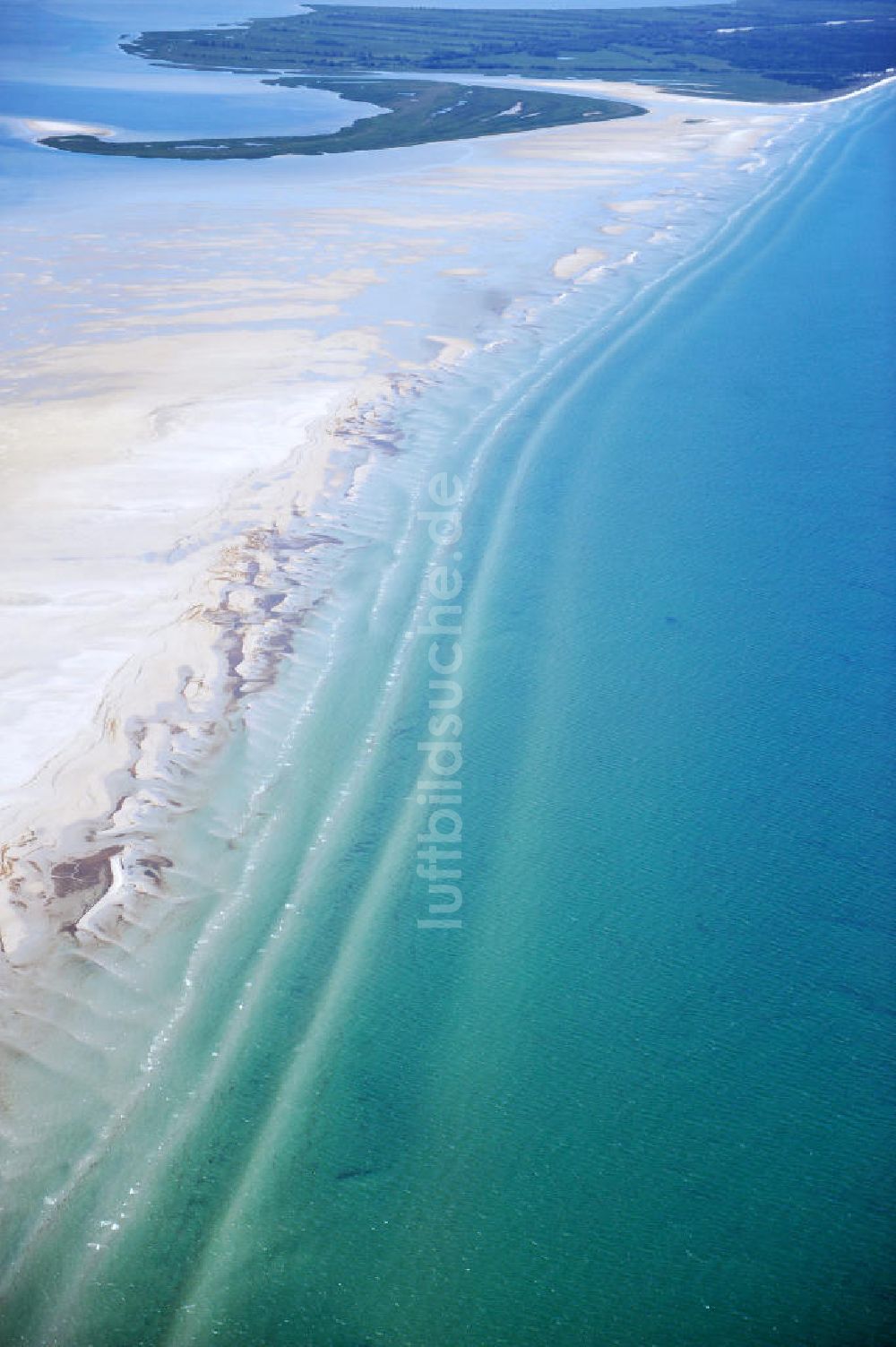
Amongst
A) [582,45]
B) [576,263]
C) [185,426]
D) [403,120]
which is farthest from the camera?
[582,45]

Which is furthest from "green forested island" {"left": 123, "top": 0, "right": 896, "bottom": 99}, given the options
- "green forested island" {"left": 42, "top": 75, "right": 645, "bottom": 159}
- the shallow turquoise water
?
the shallow turquoise water

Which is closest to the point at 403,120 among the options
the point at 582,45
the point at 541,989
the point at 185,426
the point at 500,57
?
the point at 500,57

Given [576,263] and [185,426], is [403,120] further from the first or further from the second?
[185,426]

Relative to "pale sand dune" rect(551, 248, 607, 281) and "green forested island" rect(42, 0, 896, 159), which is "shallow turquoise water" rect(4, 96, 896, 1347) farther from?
"green forested island" rect(42, 0, 896, 159)

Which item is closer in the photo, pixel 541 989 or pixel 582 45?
pixel 541 989

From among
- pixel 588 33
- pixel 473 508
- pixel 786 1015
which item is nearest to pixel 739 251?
pixel 473 508

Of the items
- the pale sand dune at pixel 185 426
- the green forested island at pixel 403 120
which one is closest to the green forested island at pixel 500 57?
the green forested island at pixel 403 120
